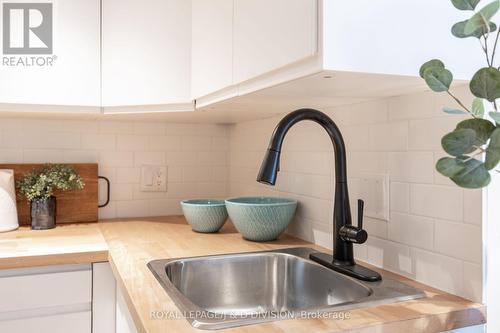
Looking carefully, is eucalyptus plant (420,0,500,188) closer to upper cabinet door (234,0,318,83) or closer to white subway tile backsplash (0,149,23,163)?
upper cabinet door (234,0,318,83)

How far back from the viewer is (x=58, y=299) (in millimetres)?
1349

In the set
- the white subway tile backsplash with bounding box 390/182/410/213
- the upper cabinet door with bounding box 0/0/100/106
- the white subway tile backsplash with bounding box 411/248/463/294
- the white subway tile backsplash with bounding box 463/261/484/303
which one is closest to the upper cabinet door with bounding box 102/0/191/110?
the upper cabinet door with bounding box 0/0/100/106

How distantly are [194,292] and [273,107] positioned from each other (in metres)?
0.64

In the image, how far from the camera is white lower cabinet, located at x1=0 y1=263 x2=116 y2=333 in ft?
4.23

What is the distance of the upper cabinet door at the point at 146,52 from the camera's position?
5.08 feet

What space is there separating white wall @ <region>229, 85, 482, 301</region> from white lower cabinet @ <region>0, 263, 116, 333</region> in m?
0.72

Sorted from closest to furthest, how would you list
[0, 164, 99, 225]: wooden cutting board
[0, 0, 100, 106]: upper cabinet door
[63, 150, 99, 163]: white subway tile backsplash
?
[0, 0, 100, 106]: upper cabinet door
[0, 164, 99, 225]: wooden cutting board
[63, 150, 99, 163]: white subway tile backsplash

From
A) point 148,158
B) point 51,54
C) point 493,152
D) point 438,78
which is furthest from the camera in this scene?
point 148,158

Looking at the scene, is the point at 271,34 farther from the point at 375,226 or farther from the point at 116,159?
the point at 116,159

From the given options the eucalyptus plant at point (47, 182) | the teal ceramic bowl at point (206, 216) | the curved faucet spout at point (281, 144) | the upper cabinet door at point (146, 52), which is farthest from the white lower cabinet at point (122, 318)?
the upper cabinet door at point (146, 52)

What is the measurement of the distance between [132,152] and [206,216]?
0.61 meters

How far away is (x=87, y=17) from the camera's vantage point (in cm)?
160

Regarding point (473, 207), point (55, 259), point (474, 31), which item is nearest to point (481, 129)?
point (474, 31)

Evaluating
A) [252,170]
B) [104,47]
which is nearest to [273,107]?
[252,170]
